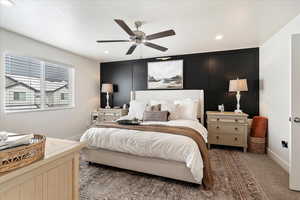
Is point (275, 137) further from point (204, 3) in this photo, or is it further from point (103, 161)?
point (103, 161)

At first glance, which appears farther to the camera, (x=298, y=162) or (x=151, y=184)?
(x=151, y=184)

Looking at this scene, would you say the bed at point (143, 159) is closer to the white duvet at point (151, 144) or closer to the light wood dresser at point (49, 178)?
the white duvet at point (151, 144)

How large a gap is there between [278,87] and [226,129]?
1278 mm

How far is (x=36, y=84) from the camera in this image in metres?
3.25

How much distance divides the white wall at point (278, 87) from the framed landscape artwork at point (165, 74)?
6.34 ft

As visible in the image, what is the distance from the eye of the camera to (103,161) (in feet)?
8.03

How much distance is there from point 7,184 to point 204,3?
97.0 inches

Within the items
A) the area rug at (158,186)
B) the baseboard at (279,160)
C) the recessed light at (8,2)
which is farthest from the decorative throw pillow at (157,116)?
the recessed light at (8,2)

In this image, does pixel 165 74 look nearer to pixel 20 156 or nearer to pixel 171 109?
pixel 171 109

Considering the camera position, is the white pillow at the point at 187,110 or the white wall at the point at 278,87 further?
the white pillow at the point at 187,110

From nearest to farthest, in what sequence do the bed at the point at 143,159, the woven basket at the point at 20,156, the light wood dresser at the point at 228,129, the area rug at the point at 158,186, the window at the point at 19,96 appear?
1. the woven basket at the point at 20,156
2. the area rug at the point at 158,186
3. the bed at the point at 143,159
4. the window at the point at 19,96
5. the light wood dresser at the point at 228,129

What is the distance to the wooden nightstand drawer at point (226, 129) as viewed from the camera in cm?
323

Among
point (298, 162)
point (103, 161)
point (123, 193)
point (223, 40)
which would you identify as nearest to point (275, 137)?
point (298, 162)

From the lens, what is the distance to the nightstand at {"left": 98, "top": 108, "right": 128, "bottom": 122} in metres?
4.35
